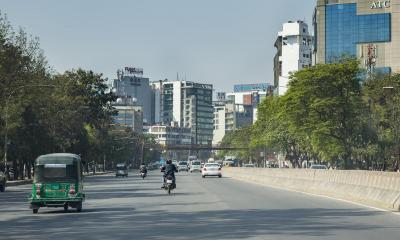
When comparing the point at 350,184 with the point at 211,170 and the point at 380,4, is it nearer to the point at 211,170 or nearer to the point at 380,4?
the point at 211,170

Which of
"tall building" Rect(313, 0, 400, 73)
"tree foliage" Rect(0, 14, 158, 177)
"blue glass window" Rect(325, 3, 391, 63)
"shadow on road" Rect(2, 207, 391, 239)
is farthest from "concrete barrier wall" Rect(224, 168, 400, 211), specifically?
"blue glass window" Rect(325, 3, 391, 63)

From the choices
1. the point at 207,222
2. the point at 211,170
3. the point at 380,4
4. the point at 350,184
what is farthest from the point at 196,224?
the point at 380,4

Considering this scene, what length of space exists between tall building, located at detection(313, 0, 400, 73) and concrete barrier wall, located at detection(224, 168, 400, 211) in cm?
12111

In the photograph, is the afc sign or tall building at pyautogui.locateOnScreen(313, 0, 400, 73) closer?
tall building at pyautogui.locateOnScreen(313, 0, 400, 73)

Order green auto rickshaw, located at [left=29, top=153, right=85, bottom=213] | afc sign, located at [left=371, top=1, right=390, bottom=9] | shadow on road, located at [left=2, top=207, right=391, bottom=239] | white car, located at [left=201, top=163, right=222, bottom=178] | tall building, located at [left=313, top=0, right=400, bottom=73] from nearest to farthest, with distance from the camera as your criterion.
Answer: shadow on road, located at [left=2, top=207, right=391, bottom=239]
green auto rickshaw, located at [left=29, top=153, right=85, bottom=213]
white car, located at [left=201, top=163, right=222, bottom=178]
tall building, located at [left=313, top=0, right=400, bottom=73]
afc sign, located at [left=371, top=1, right=390, bottom=9]

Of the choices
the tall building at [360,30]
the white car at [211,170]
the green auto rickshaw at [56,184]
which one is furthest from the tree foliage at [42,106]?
the tall building at [360,30]

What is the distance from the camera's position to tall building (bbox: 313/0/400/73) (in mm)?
174000

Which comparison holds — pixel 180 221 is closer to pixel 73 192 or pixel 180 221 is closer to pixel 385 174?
pixel 73 192

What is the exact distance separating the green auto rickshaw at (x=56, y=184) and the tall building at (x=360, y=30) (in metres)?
147

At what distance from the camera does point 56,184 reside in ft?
91.5

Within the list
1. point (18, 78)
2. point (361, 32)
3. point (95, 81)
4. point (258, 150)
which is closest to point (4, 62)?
point (18, 78)

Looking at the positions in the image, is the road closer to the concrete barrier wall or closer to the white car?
the concrete barrier wall

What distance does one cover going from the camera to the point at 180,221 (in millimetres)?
22375

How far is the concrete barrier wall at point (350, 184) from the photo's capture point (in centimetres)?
2794
